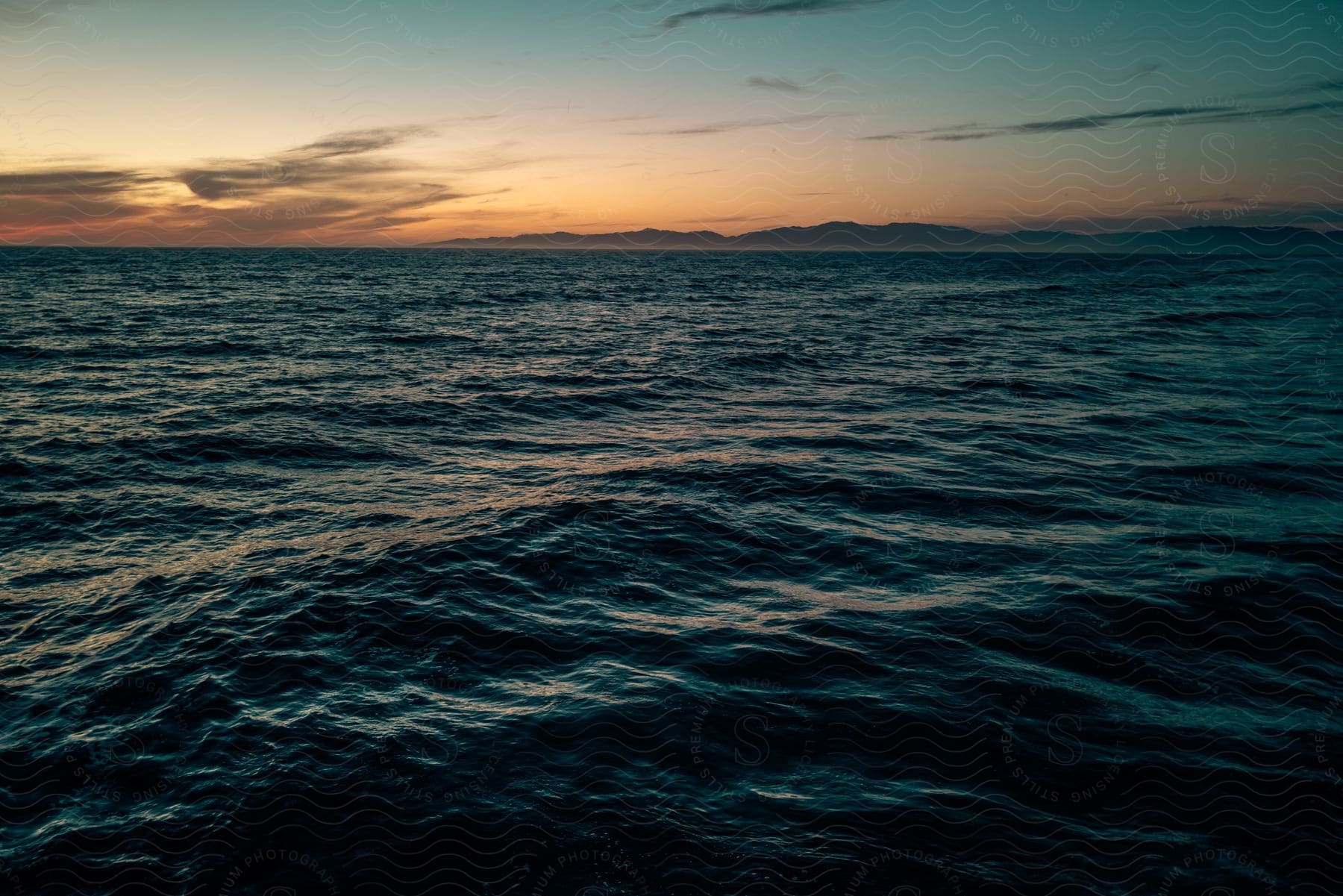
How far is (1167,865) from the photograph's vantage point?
6605mm

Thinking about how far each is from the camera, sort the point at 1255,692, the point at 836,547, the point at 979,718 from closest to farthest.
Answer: the point at 979,718, the point at 1255,692, the point at 836,547

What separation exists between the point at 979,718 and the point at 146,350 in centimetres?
3823

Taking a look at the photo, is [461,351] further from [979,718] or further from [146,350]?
[979,718]

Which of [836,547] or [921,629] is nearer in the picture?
[921,629]

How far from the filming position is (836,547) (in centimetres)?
1359

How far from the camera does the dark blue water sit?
6.87 metres

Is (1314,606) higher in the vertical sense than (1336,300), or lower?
lower

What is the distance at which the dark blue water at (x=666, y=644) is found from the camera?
6871mm

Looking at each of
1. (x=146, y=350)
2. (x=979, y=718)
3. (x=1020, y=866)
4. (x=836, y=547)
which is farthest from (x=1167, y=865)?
(x=146, y=350)

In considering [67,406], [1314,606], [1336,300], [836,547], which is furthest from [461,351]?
[1336,300]

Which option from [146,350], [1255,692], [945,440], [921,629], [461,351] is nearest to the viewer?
[1255,692]

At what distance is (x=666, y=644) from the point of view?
10.4 meters

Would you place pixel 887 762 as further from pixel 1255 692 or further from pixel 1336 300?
pixel 1336 300

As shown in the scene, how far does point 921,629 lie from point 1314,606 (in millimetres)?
6497
